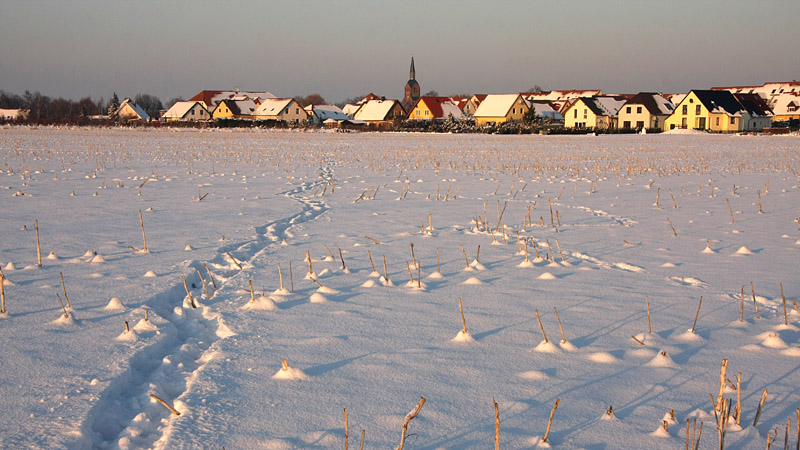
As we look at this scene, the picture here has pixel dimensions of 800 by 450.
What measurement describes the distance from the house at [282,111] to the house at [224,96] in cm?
801

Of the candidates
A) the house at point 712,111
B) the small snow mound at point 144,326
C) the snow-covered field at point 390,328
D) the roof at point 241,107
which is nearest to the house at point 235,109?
the roof at point 241,107

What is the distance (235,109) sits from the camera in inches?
3984

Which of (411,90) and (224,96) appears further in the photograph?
(411,90)

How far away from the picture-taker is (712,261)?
6.61 metres

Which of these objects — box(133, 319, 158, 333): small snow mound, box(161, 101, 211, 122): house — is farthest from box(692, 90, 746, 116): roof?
box(133, 319, 158, 333): small snow mound

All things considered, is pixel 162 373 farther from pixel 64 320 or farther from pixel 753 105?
pixel 753 105

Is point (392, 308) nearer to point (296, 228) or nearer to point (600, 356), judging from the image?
point (600, 356)

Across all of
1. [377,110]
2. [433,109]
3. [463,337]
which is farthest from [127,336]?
[377,110]

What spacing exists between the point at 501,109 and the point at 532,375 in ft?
292

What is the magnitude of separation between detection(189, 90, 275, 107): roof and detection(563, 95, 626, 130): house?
191 ft

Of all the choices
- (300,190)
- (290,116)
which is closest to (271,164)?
(300,190)

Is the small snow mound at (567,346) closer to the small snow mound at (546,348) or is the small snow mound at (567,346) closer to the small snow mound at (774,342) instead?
the small snow mound at (546,348)

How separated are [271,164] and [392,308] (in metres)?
15.8

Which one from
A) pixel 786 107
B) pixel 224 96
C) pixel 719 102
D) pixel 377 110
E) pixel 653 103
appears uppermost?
pixel 224 96
